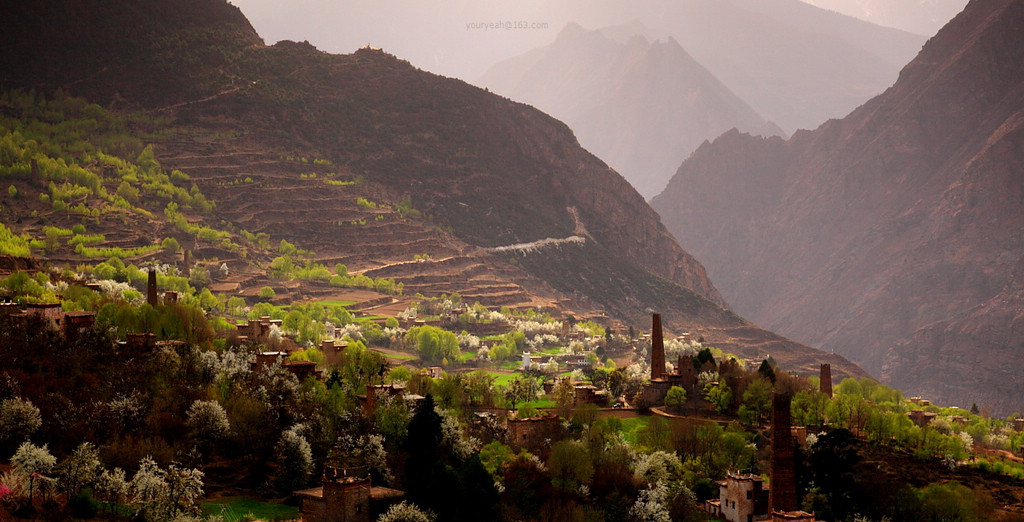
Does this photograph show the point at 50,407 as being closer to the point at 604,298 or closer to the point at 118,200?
the point at 118,200

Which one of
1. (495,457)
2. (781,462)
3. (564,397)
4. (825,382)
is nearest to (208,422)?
(495,457)

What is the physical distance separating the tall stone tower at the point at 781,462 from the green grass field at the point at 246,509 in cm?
2188

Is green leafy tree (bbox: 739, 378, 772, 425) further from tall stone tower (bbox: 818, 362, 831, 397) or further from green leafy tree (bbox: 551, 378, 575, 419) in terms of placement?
tall stone tower (bbox: 818, 362, 831, 397)

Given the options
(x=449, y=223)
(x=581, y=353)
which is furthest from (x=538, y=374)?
(x=449, y=223)

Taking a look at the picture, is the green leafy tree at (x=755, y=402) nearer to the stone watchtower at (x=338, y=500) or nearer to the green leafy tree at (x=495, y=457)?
the green leafy tree at (x=495, y=457)

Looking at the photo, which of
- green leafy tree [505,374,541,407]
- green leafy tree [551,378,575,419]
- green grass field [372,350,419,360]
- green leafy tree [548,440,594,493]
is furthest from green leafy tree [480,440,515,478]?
green grass field [372,350,419,360]

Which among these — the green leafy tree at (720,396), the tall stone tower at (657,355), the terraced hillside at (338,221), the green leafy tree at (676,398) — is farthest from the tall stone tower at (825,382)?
the terraced hillside at (338,221)

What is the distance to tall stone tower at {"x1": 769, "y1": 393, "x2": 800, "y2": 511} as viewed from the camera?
55344 mm

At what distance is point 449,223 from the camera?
192 metres

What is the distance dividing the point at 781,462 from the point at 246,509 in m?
24.4

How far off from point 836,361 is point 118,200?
346ft

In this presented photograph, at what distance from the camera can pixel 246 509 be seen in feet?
165

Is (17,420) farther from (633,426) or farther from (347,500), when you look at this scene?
(633,426)

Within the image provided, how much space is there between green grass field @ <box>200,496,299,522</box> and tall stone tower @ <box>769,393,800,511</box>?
21875 millimetres
